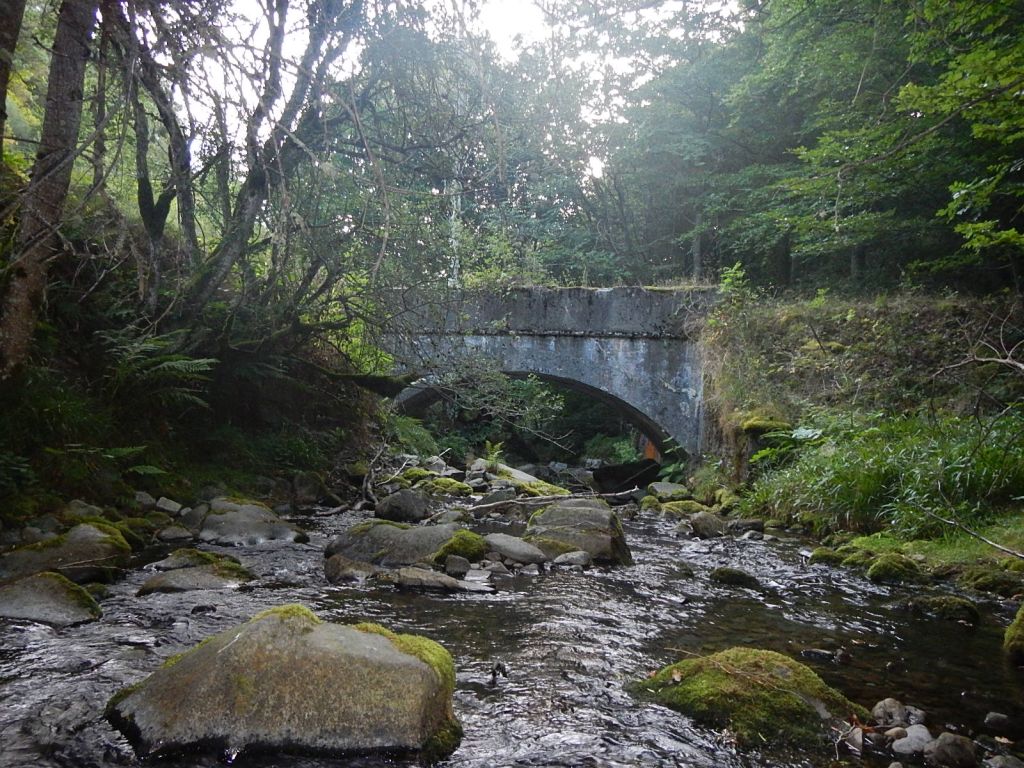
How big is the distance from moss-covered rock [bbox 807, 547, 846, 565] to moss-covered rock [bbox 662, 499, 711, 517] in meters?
3.17

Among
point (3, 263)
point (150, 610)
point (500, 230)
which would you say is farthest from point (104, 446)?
point (500, 230)

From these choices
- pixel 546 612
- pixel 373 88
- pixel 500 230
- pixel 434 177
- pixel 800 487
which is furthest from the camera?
pixel 500 230

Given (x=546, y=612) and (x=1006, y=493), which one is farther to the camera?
(x=1006, y=493)

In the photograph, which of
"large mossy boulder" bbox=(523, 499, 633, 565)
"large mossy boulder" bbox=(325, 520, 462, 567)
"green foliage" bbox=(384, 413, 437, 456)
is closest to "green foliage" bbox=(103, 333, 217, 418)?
"large mossy boulder" bbox=(325, 520, 462, 567)

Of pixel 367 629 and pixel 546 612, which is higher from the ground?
pixel 367 629

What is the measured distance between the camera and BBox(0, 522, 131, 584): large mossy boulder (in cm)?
410

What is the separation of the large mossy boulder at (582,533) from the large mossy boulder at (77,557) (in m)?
3.18

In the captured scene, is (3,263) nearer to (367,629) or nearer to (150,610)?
(150,610)

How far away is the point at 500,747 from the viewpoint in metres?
2.39

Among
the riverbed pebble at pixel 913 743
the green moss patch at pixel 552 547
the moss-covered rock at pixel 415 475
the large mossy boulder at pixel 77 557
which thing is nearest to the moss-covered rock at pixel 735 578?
the green moss patch at pixel 552 547

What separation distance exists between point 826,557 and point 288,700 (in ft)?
16.9

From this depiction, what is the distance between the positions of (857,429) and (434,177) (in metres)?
5.52

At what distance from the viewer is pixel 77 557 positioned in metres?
4.45

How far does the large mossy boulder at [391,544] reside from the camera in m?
5.46
